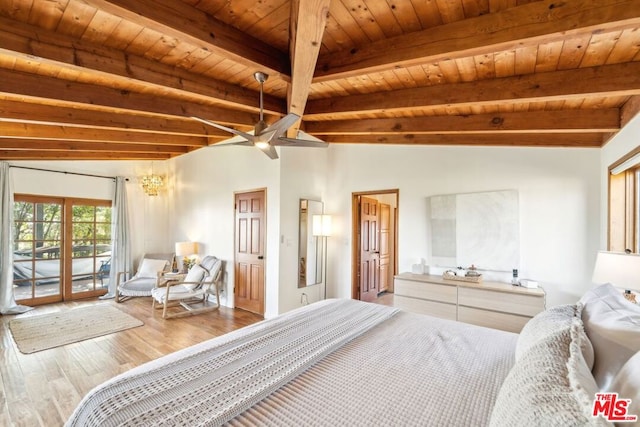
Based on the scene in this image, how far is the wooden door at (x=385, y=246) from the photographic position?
19.5 ft

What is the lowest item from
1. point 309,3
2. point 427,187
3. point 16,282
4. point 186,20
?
point 16,282

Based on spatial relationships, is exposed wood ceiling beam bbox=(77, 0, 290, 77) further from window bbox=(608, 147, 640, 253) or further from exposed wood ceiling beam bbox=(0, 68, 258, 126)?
window bbox=(608, 147, 640, 253)

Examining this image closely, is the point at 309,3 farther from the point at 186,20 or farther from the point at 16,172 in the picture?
the point at 16,172

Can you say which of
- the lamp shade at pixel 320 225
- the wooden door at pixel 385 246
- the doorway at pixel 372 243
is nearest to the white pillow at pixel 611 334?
the doorway at pixel 372 243

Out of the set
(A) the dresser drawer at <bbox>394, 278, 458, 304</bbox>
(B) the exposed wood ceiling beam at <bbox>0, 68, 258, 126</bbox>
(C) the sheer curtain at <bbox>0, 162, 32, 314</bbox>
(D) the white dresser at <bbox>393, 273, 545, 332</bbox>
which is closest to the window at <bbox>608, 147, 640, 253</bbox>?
(D) the white dresser at <bbox>393, 273, 545, 332</bbox>

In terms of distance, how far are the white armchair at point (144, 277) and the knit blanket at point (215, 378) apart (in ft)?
14.3

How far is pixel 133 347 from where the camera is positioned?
3391 millimetres

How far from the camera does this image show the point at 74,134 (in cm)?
376

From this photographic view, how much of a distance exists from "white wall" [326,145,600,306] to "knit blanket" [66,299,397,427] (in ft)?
8.72

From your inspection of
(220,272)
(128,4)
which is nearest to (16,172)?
(220,272)

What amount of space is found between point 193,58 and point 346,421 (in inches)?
103

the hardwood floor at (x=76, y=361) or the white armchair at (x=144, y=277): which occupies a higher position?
the white armchair at (x=144, y=277)

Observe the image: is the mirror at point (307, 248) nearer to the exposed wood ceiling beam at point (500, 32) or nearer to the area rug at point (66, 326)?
the area rug at point (66, 326)

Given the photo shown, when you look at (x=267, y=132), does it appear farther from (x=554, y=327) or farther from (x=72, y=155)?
(x=72, y=155)
